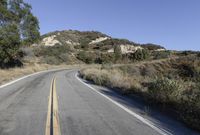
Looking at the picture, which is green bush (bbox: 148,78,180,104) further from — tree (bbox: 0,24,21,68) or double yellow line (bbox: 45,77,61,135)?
tree (bbox: 0,24,21,68)

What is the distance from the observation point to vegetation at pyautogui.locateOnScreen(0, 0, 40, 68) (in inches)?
1358

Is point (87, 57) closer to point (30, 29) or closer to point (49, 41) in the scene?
point (49, 41)

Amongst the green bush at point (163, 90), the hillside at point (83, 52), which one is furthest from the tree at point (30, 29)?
the green bush at point (163, 90)

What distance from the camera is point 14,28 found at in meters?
35.1

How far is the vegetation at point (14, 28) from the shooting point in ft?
113

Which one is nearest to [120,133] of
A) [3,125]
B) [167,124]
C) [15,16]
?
[167,124]

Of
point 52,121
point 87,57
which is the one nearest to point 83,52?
point 87,57

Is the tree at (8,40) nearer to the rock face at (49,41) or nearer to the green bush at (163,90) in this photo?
the green bush at (163,90)

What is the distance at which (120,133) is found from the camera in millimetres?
7367

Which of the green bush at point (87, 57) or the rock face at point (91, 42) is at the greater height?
the rock face at point (91, 42)

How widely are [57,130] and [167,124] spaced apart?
3.12 meters

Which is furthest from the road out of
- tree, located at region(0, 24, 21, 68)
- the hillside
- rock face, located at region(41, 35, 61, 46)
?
rock face, located at region(41, 35, 61, 46)

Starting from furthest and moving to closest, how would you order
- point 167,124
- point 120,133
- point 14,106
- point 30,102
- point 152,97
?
point 152,97, point 30,102, point 14,106, point 167,124, point 120,133

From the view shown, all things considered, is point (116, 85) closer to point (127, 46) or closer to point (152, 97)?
point (152, 97)
